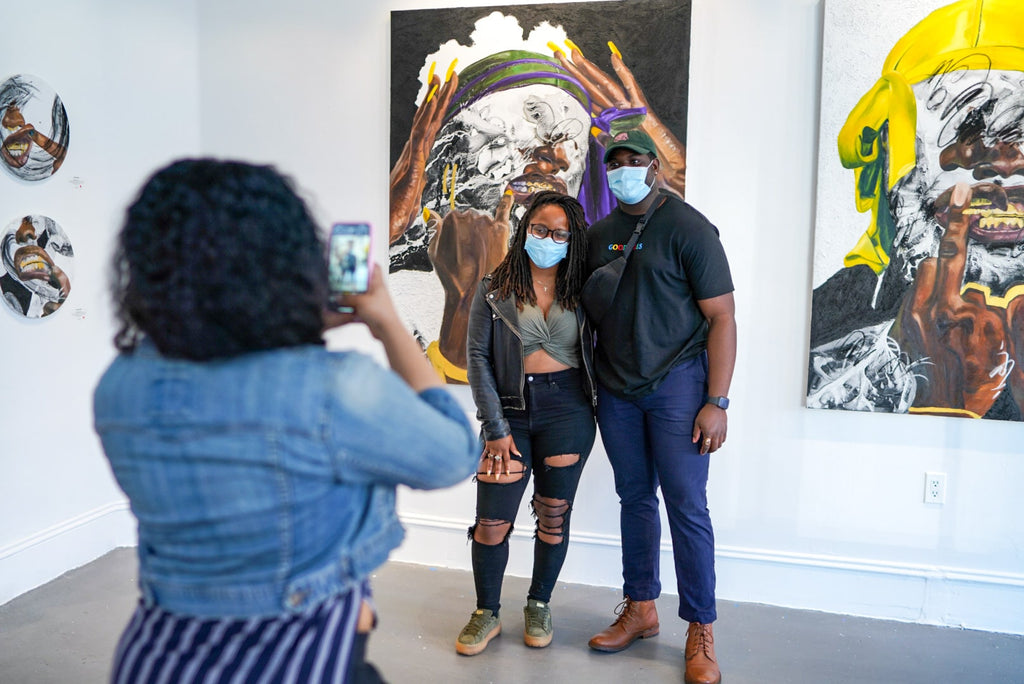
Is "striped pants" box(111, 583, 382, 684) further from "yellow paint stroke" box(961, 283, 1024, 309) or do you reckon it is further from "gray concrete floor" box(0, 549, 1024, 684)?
"yellow paint stroke" box(961, 283, 1024, 309)

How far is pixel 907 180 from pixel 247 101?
101 inches

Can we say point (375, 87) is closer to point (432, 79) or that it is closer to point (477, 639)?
point (432, 79)

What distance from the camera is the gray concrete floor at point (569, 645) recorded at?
7.73 feet

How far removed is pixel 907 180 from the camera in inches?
107

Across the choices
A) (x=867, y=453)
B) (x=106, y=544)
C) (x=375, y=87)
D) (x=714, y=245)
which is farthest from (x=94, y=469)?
(x=867, y=453)

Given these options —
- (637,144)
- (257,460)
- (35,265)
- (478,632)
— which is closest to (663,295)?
(637,144)

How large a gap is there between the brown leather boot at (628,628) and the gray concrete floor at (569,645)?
0.03m

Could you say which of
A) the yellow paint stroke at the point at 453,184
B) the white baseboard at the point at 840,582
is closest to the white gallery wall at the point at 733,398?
the white baseboard at the point at 840,582

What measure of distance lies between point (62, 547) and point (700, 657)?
7.64 ft

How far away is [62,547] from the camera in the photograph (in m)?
2.98

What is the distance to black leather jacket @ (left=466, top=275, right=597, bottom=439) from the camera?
7.90 ft

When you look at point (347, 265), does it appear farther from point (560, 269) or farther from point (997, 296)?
point (997, 296)

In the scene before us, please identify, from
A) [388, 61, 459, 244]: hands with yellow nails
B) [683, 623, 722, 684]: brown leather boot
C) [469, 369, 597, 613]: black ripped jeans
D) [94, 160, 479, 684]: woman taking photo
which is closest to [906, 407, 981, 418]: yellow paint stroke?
[683, 623, 722, 684]: brown leather boot

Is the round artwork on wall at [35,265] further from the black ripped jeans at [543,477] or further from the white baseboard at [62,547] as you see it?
the black ripped jeans at [543,477]
